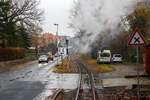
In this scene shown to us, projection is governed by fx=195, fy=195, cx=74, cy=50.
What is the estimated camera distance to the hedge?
103 feet

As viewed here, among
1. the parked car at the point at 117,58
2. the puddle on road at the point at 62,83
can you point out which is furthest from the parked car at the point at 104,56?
the puddle on road at the point at 62,83

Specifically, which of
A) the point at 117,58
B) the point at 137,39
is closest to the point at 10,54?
the point at 117,58

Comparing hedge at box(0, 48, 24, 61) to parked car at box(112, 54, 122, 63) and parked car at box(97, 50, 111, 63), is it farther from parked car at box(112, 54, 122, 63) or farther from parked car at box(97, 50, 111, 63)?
parked car at box(112, 54, 122, 63)

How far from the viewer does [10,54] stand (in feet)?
116

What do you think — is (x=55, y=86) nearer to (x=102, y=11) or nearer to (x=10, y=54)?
(x=102, y=11)

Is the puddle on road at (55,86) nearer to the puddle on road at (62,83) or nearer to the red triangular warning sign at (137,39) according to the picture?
the puddle on road at (62,83)

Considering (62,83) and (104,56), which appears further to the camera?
(104,56)

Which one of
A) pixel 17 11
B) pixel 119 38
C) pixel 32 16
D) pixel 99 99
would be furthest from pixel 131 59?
pixel 99 99

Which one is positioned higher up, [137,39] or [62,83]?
[137,39]

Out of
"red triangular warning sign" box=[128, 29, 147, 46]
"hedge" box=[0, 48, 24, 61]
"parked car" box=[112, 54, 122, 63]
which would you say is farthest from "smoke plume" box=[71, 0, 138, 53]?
"hedge" box=[0, 48, 24, 61]

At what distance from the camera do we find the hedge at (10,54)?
103ft

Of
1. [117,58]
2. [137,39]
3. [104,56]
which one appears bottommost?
[117,58]

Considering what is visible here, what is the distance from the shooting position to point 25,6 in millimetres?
31547

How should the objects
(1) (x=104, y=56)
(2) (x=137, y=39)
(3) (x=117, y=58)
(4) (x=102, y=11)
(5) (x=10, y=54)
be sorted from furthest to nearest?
(5) (x=10, y=54) < (3) (x=117, y=58) < (1) (x=104, y=56) < (4) (x=102, y=11) < (2) (x=137, y=39)
